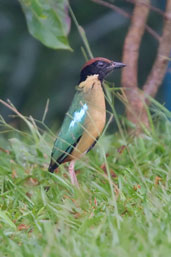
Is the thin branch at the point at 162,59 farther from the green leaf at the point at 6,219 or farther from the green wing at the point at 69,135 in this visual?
the green leaf at the point at 6,219

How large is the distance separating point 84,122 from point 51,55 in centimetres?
349

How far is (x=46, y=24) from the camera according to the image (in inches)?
173

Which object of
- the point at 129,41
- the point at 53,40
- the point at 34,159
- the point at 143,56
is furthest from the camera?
the point at 143,56

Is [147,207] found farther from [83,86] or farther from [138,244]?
[83,86]

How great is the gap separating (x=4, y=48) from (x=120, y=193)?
4.12 m

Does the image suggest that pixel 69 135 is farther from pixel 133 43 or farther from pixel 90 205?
pixel 133 43

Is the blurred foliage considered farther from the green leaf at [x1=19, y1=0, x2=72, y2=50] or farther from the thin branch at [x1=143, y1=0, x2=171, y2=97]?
the green leaf at [x1=19, y1=0, x2=72, y2=50]

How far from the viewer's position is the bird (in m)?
4.59

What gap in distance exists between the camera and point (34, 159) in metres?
5.30

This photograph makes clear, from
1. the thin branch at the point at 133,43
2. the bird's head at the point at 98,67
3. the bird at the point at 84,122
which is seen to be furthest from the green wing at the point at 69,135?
the thin branch at the point at 133,43

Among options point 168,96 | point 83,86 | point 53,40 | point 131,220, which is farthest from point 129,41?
Result: point 131,220

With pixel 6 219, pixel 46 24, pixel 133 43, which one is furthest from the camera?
pixel 133 43

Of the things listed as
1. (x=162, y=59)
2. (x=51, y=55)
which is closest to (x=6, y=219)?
(x=162, y=59)

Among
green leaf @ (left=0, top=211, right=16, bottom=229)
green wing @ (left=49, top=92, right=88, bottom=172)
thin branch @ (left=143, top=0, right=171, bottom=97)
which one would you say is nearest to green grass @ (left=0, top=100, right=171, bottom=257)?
green leaf @ (left=0, top=211, right=16, bottom=229)
